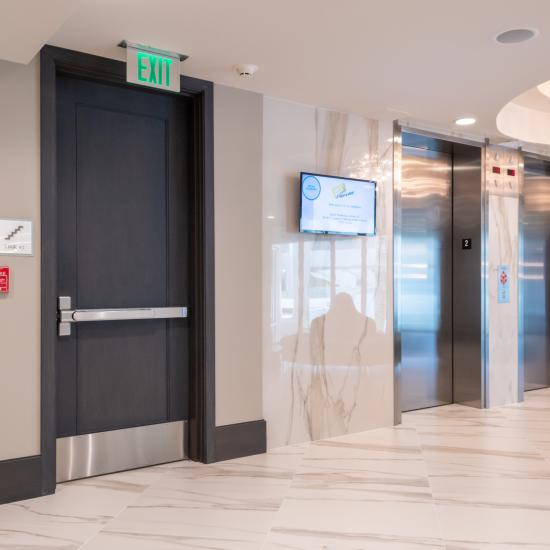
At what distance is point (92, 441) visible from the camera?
3549mm

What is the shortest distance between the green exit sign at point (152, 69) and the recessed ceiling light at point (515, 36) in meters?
1.87

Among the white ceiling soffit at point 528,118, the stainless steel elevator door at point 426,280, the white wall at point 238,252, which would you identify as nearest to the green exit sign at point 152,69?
the white wall at point 238,252

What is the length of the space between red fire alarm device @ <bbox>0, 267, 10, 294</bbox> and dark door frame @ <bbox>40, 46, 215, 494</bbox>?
0.18 m

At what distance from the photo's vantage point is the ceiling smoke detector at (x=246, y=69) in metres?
3.53

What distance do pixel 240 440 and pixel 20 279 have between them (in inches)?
71.0

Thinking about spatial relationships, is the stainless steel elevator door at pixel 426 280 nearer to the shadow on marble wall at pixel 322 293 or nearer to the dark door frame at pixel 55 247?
the shadow on marble wall at pixel 322 293

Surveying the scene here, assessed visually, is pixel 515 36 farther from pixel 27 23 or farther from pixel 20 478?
pixel 20 478

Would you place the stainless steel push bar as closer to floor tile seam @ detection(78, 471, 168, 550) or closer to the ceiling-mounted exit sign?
floor tile seam @ detection(78, 471, 168, 550)

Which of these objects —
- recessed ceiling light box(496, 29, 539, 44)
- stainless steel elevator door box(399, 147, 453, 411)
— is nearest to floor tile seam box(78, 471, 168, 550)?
stainless steel elevator door box(399, 147, 453, 411)

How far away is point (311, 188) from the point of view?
166 inches

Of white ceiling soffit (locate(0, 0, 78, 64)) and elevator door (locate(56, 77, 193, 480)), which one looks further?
elevator door (locate(56, 77, 193, 480))

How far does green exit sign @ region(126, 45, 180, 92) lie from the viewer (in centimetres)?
324

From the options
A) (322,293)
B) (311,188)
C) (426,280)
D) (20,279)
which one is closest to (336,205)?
(311,188)

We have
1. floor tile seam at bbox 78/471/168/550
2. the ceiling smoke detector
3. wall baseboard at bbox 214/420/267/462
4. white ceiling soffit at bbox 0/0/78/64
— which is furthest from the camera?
wall baseboard at bbox 214/420/267/462
